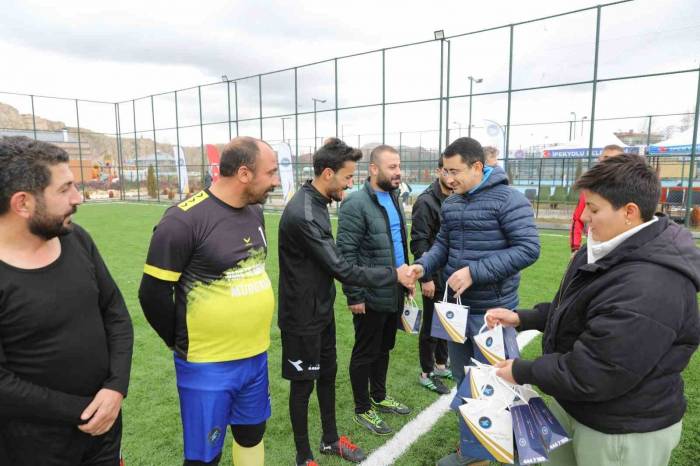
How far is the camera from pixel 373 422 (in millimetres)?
3305

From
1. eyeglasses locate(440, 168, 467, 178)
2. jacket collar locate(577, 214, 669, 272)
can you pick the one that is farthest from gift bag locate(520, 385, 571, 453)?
eyeglasses locate(440, 168, 467, 178)

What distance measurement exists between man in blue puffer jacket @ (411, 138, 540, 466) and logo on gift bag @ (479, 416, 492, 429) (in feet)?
2.49

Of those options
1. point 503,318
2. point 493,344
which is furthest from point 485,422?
point 503,318

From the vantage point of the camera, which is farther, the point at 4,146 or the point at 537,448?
the point at 537,448

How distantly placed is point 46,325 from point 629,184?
7.12ft

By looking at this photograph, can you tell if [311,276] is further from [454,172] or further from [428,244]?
[428,244]

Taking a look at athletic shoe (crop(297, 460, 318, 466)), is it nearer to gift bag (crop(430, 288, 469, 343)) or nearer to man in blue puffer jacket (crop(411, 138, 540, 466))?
man in blue puffer jacket (crop(411, 138, 540, 466))

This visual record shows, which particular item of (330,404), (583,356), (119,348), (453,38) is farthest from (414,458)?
(453,38)

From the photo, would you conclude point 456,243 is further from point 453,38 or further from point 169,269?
point 453,38

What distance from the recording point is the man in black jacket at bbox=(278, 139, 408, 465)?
271 cm

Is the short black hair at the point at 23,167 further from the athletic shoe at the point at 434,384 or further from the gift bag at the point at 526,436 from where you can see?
the athletic shoe at the point at 434,384

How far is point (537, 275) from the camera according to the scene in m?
7.73

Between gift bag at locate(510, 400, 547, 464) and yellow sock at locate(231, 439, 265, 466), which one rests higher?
gift bag at locate(510, 400, 547, 464)

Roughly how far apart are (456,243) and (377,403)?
162 cm
